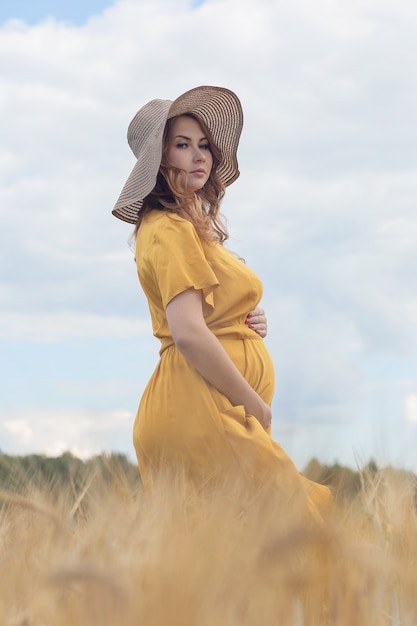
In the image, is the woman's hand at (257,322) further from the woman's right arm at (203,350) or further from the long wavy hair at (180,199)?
the woman's right arm at (203,350)

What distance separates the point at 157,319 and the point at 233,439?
63cm

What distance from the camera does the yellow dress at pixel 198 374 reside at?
291 centimetres

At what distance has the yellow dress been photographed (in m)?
2.91

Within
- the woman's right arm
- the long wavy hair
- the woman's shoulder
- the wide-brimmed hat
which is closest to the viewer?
the woman's right arm

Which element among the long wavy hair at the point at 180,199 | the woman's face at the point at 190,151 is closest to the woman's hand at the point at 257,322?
the long wavy hair at the point at 180,199

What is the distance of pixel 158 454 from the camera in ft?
10.2

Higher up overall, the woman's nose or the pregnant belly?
the woman's nose

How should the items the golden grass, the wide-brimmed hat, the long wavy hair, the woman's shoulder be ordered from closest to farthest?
the golden grass < the woman's shoulder < the long wavy hair < the wide-brimmed hat

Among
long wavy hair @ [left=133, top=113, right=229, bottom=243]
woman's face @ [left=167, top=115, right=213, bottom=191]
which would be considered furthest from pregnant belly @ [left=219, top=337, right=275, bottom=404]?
woman's face @ [left=167, top=115, right=213, bottom=191]

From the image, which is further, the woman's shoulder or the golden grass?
the woman's shoulder

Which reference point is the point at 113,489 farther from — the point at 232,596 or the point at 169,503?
the point at 232,596

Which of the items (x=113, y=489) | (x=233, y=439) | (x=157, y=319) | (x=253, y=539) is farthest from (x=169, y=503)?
(x=157, y=319)

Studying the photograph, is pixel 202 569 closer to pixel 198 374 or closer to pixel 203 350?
pixel 203 350

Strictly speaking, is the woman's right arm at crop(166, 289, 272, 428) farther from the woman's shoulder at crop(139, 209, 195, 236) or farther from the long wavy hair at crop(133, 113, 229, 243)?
the long wavy hair at crop(133, 113, 229, 243)
